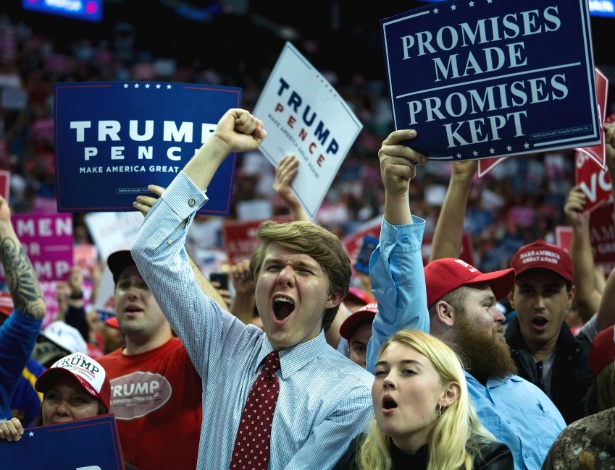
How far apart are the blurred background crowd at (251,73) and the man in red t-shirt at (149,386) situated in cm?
843

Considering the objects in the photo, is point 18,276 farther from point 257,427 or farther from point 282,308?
point 257,427

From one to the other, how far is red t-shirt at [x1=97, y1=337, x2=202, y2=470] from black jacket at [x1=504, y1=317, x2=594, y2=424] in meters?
1.34

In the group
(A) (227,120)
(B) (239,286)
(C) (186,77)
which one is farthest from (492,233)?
(A) (227,120)

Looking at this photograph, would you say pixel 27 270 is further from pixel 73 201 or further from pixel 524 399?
pixel 524 399

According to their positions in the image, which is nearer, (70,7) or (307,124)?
(307,124)

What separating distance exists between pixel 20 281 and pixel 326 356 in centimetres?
161

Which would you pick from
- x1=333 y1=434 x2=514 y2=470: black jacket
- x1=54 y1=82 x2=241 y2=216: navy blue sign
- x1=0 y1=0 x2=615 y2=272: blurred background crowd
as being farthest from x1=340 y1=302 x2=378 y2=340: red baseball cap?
x1=0 y1=0 x2=615 y2=272: blurred background crowd

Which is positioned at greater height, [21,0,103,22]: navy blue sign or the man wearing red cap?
[21,0,103,22]: navy blue sign

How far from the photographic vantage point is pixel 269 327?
3.24m

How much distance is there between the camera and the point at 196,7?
20.5 m

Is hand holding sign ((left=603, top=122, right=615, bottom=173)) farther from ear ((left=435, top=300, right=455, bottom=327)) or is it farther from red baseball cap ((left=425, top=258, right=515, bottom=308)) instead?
ear ((left=435, top=300, right=455, bottom=327))

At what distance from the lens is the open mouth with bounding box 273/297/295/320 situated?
325 centimetres

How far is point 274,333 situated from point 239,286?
120 cm

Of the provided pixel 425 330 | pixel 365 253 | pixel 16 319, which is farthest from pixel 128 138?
pixel 365 253
